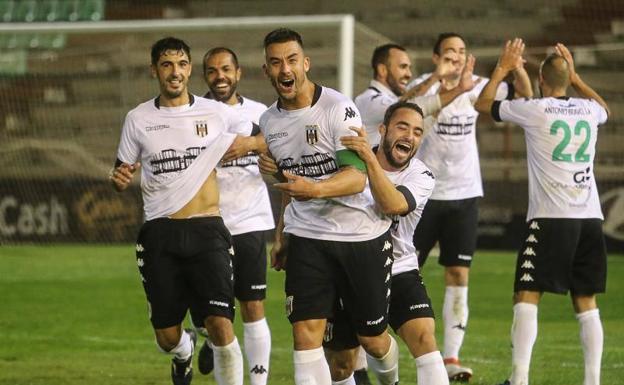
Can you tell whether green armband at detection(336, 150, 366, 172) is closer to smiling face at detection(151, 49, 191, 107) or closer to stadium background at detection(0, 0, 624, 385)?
smiling face at detection(151, 49, 191, 107)

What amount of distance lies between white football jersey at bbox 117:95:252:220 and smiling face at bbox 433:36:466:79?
7.80 feet

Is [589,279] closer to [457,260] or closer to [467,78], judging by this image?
[467,78]

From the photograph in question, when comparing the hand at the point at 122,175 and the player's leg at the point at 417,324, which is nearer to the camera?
the player's leg at the point at 417,324

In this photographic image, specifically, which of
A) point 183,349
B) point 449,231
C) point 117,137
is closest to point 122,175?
point 183,349

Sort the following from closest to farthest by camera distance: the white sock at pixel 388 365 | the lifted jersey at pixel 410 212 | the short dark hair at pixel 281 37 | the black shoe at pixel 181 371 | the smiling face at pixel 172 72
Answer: the short dark hair at pixel 281 37 < the lifted jersey at pixel 410 212 < the white sock at pixel 388 365 < the smiling face at pixel 172 72 < the black shoe at pixel 181 371

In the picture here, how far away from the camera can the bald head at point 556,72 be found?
8.23 metres

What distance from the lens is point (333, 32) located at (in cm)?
2375

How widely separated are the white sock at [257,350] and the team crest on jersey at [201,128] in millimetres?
1641

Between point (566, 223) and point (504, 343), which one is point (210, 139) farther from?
point (504, 343)

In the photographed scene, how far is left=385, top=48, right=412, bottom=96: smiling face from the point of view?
993cm

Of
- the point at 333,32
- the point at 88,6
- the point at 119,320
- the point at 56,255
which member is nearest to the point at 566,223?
the point at 119,320

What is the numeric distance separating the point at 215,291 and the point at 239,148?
869 millimetres

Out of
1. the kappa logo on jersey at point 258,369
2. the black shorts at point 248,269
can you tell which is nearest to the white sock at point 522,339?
the kappa logo on jersey at point 258,369

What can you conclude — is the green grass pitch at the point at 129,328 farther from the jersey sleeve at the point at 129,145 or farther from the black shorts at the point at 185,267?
the jersey sleeve at the point at 129,145
